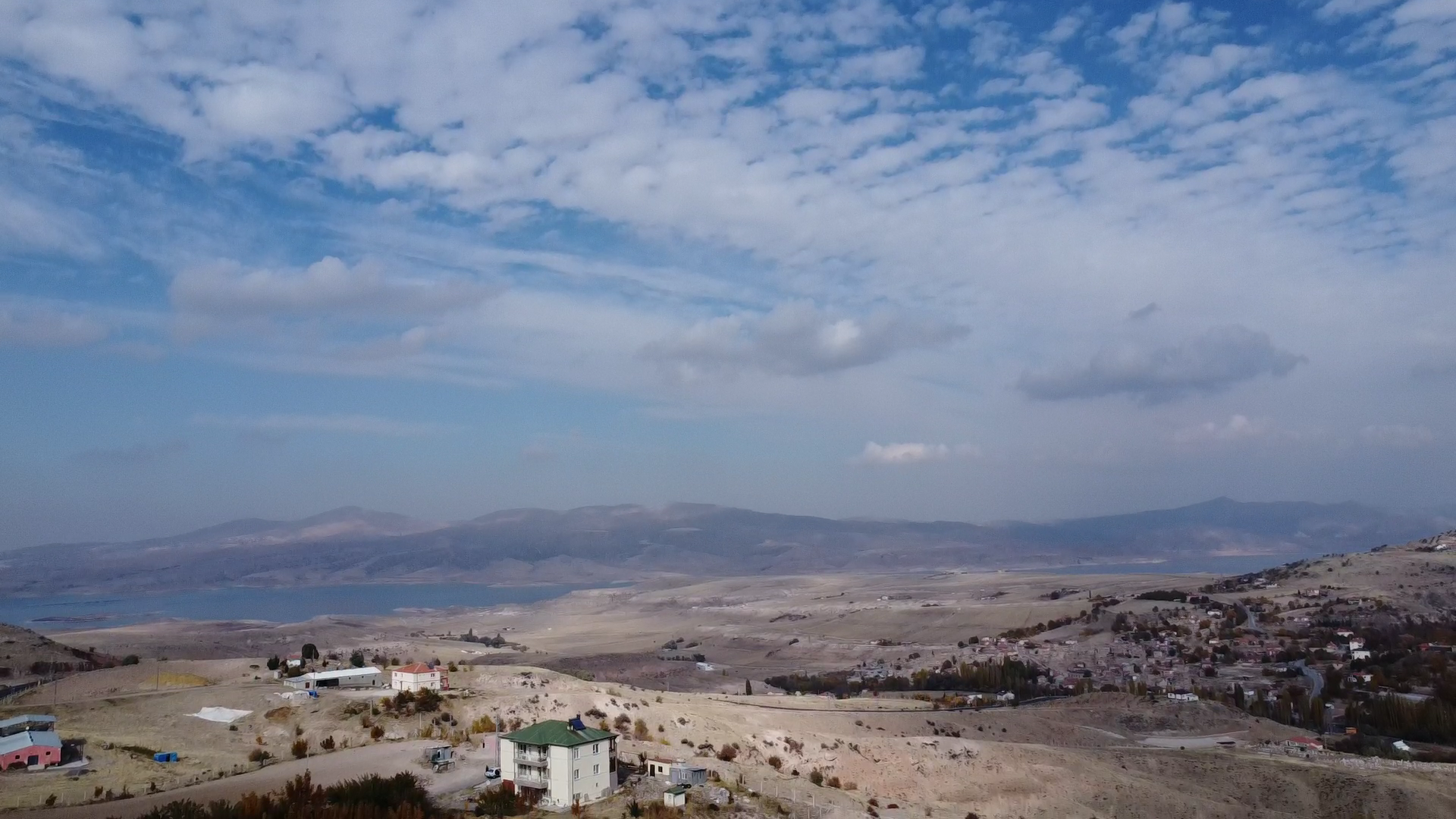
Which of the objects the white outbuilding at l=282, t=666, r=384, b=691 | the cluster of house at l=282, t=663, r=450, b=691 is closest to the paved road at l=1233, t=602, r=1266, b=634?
the cluster of house at l=282, t=663, r=450, b=691

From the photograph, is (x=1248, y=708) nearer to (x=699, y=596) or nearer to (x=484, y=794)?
(x=484, y=794)

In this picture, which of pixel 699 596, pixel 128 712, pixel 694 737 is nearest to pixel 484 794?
pixel 694 737

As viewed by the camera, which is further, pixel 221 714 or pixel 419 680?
pixel 419 680

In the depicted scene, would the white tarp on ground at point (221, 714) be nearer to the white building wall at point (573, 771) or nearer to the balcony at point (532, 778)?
the white building wall at point (573, 771)

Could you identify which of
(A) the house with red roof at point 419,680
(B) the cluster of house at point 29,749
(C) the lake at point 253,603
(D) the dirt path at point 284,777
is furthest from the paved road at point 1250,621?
(C) the lake at point 253,603

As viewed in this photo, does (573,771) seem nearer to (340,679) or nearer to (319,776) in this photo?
(319,776)

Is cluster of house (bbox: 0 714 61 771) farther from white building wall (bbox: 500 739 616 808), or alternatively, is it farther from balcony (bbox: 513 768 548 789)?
balcony (bbox: 513 768 548 789)

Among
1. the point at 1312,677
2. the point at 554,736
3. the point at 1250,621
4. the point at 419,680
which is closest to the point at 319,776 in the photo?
the point at 554,736
